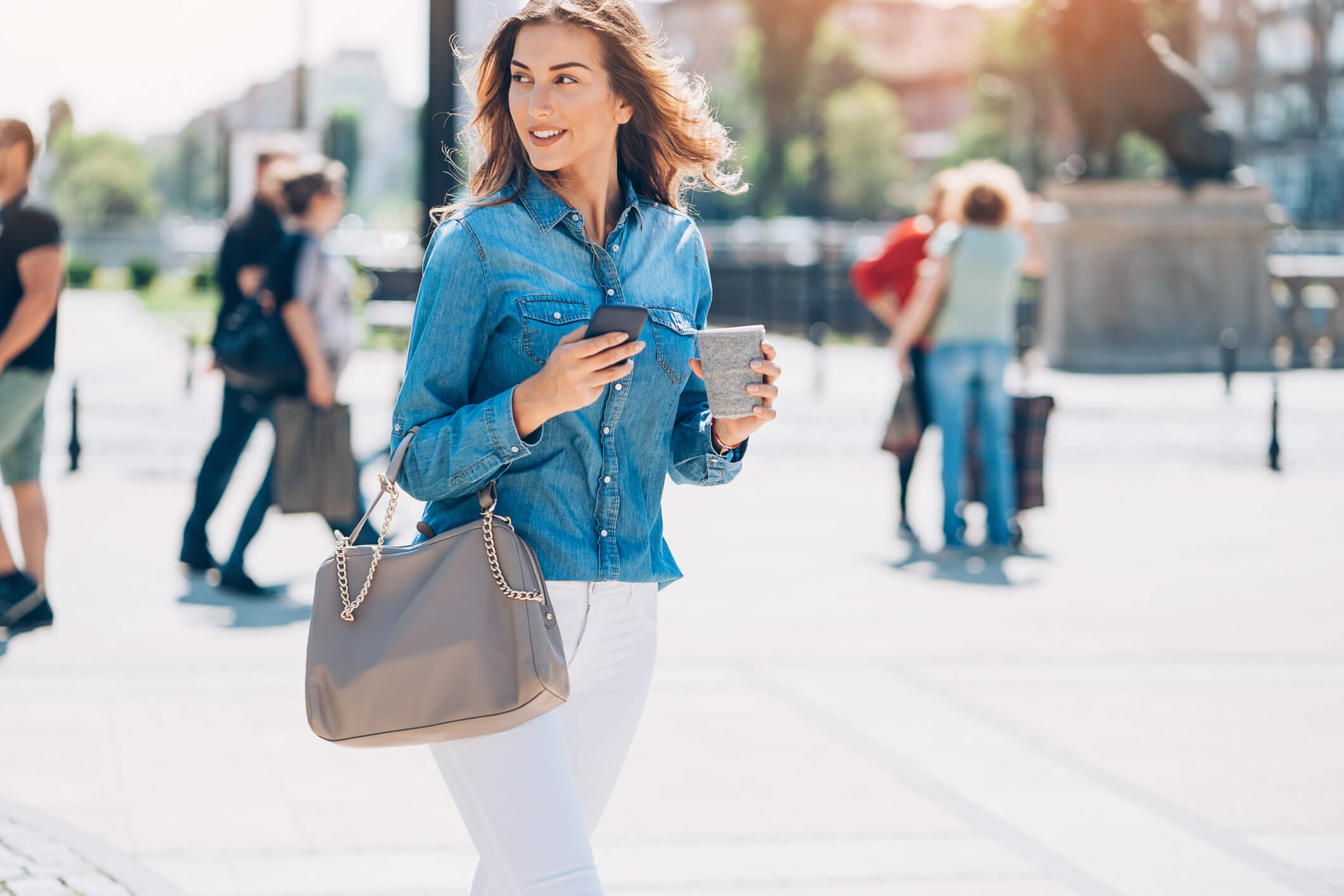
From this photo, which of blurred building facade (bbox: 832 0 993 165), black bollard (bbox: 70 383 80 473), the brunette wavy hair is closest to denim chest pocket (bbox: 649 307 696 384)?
the brunette wavy hair

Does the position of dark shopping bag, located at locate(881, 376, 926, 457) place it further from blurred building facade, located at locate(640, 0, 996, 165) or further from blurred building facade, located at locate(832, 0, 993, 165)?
blurred building facade, located at locate(640, 0, 996, 165)

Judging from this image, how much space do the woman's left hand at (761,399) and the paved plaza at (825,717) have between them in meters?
0.39

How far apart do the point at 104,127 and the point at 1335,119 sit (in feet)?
187

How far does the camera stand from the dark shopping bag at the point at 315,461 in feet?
24.1

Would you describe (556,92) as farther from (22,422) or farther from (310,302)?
(310,302)

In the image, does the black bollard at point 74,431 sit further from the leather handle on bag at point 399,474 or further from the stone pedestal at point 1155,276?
the stone pedestal at point 1155,276

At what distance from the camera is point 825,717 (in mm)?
5715

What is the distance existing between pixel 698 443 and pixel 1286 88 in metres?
88.9

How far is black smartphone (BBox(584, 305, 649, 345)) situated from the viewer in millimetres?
2359

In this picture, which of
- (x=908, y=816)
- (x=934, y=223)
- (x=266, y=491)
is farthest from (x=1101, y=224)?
(x=908, y=816)

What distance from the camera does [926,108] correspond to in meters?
120

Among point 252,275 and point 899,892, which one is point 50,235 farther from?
point 899,892

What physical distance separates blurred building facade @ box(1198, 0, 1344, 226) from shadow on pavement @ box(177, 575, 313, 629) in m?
75.0

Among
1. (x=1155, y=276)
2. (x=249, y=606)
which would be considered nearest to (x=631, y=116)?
(x=249, y=606)
